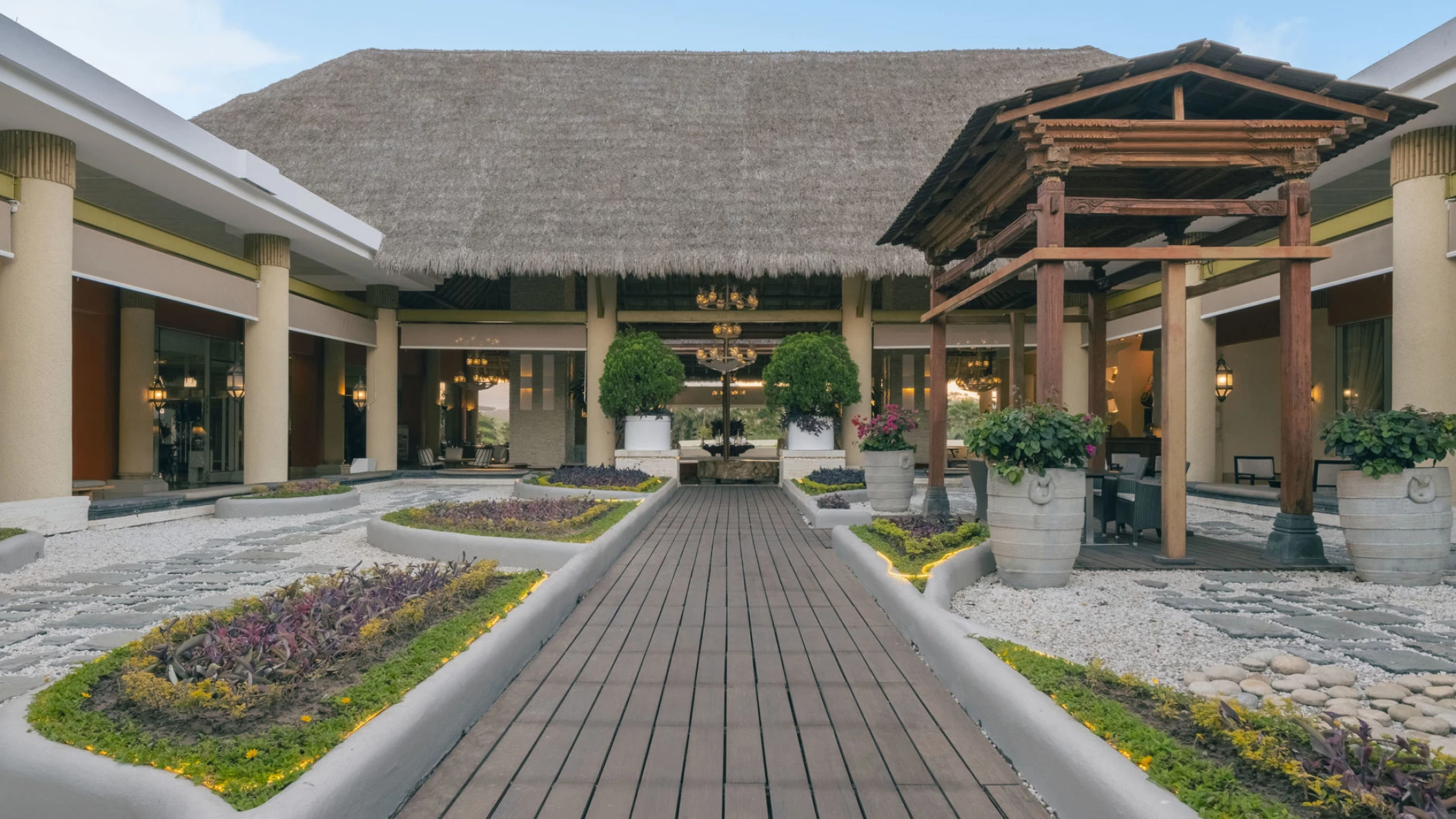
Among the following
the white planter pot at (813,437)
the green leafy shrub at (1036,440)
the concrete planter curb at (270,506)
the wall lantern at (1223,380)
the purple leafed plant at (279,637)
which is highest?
the wall lantern at (1223,380)

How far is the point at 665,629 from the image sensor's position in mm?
4574

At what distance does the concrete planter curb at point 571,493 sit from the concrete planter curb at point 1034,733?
6.68 meters

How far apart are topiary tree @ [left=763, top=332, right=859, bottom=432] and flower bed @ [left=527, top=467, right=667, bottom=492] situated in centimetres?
278

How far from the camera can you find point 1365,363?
1276cm

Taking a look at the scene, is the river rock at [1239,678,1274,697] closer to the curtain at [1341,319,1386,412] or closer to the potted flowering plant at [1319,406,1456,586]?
the potted flowering plant at [1319,406,1456,586]

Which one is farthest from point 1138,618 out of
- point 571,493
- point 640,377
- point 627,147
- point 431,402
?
point 431,402

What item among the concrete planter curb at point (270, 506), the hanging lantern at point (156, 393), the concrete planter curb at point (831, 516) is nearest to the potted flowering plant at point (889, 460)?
the concrete planter curb at point (831, 516)

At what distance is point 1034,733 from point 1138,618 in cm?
254

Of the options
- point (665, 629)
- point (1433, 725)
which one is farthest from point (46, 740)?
point (1433, 725)

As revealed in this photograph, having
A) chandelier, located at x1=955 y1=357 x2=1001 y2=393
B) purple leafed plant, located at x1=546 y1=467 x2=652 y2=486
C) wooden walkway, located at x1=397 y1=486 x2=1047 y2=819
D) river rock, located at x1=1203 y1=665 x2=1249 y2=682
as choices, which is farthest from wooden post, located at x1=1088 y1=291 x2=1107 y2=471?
→ chandelier, located at x1=955 y1=357 x2=1001 y2=393

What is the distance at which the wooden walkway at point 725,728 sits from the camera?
8.30 feet

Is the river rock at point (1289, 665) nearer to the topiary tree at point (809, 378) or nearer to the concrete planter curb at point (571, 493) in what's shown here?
the concrete planter curb at point (571, 493)

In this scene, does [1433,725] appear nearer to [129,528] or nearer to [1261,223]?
[1261,223]

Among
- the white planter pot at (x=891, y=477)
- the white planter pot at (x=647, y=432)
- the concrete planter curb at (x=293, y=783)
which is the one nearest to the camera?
the concrete planter curb at (x=293, y=783)
